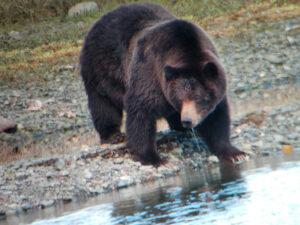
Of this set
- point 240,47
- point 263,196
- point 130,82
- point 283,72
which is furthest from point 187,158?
point 240,47

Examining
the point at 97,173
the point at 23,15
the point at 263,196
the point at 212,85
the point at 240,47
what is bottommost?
the point at 263,196

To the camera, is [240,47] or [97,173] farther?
[240,47]

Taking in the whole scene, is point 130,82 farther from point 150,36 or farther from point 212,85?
point 212,85

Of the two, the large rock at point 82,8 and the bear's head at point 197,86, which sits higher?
the large rock at point 82,8

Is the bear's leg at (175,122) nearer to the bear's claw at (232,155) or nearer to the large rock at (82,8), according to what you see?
the bear's claw at (232,155)

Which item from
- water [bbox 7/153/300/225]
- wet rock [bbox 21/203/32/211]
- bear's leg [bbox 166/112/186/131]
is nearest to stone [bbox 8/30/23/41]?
bear's leg [bbox 166/112/186/131]

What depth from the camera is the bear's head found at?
1023 centimetres

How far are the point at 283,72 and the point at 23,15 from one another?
1392 centimetres

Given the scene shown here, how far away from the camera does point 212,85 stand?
10289 mm

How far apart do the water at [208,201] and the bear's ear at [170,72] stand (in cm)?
114

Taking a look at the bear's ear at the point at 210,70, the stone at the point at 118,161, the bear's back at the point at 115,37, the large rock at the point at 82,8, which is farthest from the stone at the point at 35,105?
the large rock at the point at 82,8

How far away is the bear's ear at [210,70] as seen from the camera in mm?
10163

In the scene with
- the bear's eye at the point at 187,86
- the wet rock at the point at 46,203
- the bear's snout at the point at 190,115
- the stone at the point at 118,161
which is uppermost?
the bear's eye at the point at 187,86

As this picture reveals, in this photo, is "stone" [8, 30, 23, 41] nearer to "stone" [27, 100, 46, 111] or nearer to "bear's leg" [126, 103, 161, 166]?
"stone" [27, 100, 46, 111]
